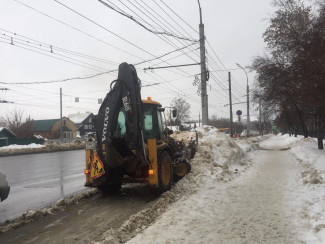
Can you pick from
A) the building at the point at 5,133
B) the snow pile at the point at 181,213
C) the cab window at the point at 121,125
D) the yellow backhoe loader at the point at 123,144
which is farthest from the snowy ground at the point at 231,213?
the building at the point at 5,133

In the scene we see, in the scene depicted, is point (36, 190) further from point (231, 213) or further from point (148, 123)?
point (231, 213)

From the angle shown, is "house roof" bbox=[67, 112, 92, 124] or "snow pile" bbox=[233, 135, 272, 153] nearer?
"snow pile" bbox=[233, 135, 272, 153]

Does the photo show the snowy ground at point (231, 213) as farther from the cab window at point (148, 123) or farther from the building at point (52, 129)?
the building at point (52, 129)

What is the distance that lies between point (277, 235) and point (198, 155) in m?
8.30

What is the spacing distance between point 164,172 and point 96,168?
2114 mm

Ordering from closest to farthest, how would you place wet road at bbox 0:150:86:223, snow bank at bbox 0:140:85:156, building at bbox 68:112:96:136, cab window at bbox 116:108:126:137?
wet road at bbox 0:150:86:223 → cab window at bbox 116:108:126:137 → snow bank at bbox 0:140:85:156 → building at bbox 68:112:96:136

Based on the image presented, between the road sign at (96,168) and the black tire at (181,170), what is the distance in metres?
3.17

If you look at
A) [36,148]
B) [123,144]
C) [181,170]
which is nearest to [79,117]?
[36,148]

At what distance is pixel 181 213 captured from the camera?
6.08 m

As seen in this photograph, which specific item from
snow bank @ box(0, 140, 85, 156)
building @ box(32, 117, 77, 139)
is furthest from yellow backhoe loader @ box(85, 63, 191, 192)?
building @ box(32, 117, 77, 139)

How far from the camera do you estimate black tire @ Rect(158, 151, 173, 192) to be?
8055 mm

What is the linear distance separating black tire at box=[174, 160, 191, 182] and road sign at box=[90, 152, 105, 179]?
3.17 meters

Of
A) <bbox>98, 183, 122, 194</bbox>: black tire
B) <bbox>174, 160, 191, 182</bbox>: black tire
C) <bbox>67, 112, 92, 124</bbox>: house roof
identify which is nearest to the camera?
<bbox>98, 183, 122, 194</bbox>: black tire

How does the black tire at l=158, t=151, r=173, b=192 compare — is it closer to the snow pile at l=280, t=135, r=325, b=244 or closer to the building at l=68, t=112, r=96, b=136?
the snow pile at l=280, t=135, r=325, b=244
